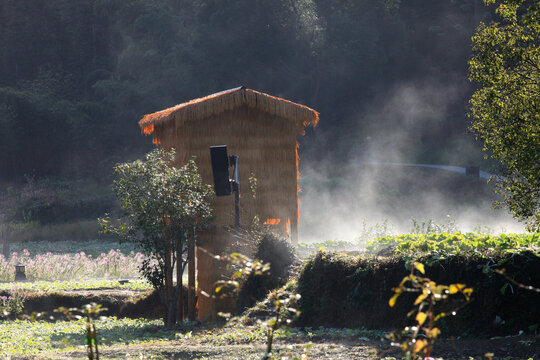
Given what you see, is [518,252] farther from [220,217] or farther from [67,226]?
[67,226]

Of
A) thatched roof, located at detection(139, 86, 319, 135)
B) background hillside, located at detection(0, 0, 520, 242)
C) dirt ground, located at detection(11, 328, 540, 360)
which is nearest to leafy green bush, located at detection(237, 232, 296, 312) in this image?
dirt ground, located at detection(11, 328, 540, 360)

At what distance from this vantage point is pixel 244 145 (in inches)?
486

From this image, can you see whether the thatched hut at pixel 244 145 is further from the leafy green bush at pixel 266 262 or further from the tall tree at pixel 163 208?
the leafy green bush at pixel 266 262

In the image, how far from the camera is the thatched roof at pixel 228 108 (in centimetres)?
1177

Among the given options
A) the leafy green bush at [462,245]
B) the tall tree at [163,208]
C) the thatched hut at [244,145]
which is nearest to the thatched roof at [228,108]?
the thatched hut at [244,145]

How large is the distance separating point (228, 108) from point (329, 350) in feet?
22.2

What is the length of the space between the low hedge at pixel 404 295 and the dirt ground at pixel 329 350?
1.53 ft

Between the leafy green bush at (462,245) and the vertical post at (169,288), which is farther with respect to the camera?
the vertical post at (169,288)

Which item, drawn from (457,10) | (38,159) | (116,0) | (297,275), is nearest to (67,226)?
(38,159)

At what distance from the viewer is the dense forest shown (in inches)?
1564

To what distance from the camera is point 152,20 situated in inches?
1646

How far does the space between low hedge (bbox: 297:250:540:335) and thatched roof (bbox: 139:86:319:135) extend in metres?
4.15

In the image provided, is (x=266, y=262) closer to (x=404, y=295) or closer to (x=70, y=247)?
(x=404, y=295)

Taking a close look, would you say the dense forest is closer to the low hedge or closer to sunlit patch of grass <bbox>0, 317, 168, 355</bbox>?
sunlit patch of grass <bbox>0, 317, 168, 355</bbox>
